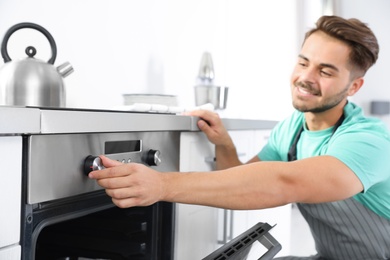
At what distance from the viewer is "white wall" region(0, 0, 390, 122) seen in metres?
1.64

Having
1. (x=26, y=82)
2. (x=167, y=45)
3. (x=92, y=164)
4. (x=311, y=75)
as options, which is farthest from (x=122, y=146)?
(x=167, y=45)

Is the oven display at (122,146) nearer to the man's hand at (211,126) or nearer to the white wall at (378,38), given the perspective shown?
the man's hand at (211,126)

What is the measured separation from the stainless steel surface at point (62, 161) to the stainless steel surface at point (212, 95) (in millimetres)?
1004

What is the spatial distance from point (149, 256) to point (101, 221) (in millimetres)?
140

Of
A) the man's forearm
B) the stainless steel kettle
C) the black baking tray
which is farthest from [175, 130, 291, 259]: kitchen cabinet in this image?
the stainless steel kettle

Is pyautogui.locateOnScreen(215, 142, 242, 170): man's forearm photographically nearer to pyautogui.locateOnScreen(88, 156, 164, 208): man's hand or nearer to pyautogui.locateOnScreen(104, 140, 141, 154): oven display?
pyautogui.locateOnScreen(104, 140, 141, 154): oven display

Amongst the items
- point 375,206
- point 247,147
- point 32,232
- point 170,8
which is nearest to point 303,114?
point 247,147

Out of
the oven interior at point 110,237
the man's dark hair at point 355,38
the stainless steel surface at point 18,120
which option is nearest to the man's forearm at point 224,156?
the oven interior at point 110,237

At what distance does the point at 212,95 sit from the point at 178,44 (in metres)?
0.45

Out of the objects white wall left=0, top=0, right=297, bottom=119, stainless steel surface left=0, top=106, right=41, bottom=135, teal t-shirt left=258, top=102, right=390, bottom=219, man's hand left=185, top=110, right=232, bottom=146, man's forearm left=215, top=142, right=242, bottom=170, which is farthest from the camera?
white wall left=0, top=0, right=297, bottom=119

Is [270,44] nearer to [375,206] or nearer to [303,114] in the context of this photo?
[303,114]

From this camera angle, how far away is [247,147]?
1.76 meters

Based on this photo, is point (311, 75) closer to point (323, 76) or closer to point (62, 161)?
point (323, 76)

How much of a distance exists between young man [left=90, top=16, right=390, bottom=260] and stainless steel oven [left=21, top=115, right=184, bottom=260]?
0.39 feet
